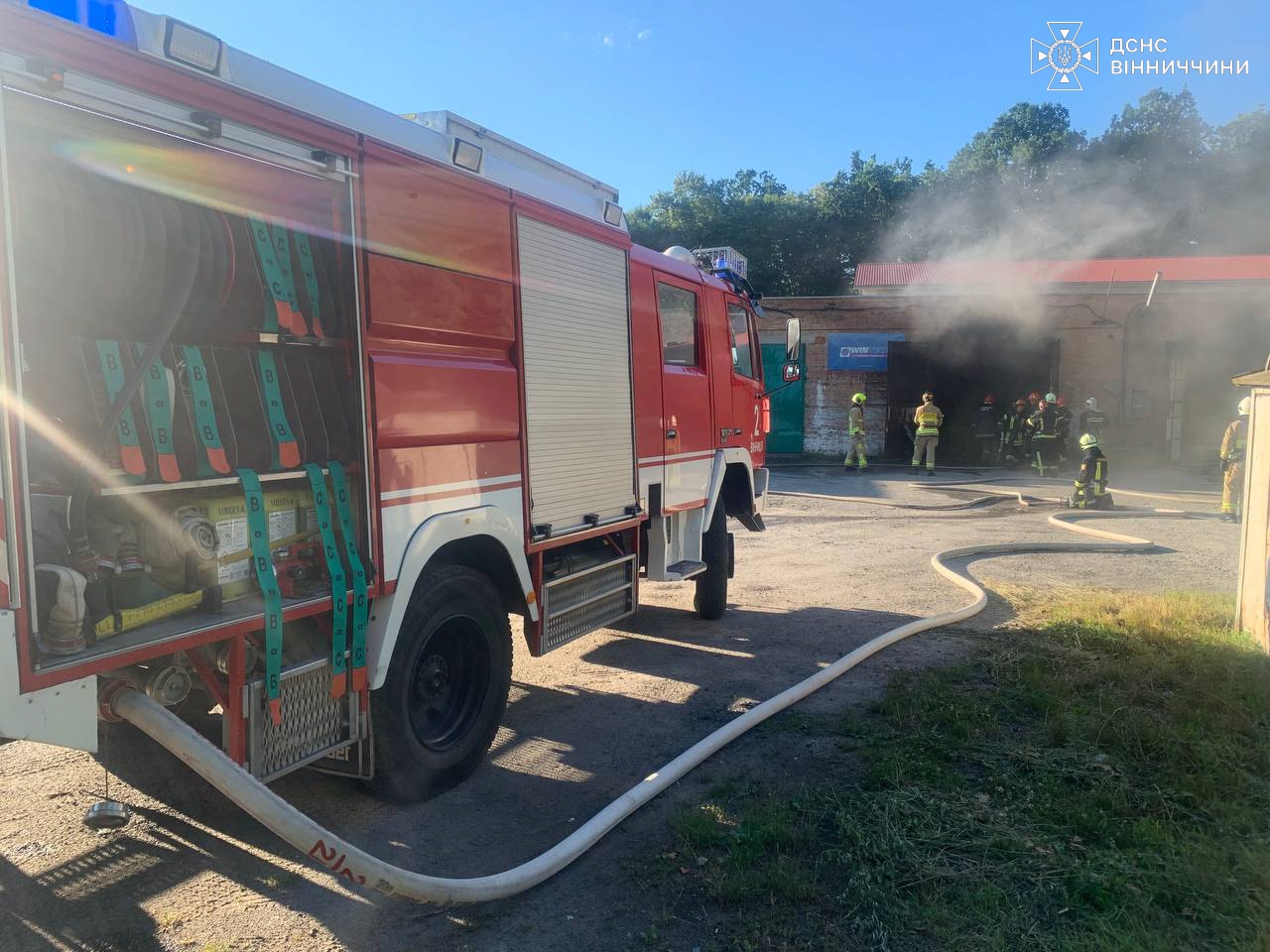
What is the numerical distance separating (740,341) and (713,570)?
80.0 inches

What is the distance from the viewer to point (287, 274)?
3271mm

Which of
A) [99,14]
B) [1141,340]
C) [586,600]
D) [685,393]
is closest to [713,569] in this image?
[685,393]

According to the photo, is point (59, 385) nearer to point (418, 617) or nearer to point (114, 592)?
point (114, 592)

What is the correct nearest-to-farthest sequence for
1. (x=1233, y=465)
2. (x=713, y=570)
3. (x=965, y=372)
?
(x=713, y=570), (x=1233, y=465), (x=965, y=372)

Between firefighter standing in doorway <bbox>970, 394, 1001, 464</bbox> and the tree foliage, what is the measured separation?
664 inches

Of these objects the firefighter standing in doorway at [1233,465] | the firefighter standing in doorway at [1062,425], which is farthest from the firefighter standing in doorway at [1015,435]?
Result: the firefighter standing in doorway at [1233,465]

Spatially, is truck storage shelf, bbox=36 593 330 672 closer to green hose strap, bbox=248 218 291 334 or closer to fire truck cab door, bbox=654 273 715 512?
green hose strap, bbox=248 218 291 334

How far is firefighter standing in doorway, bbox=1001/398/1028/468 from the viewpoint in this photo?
62.7 ft

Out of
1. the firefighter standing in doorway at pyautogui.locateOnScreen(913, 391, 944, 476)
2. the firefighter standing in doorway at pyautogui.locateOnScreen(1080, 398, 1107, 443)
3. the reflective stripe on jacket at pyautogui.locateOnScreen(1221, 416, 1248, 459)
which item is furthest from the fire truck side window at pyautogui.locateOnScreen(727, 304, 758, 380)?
the firefighter standing in doorway at pyautogui.locateOnScreen(1080, 398, 1107, 443)

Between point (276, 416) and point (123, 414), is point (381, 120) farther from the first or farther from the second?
point (123, 414)

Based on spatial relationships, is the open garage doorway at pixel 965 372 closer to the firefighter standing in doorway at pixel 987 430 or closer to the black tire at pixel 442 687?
the firefighter standing in doorway at pixel 987 430

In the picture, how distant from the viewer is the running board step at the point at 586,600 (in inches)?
185

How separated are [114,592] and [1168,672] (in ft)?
17.2

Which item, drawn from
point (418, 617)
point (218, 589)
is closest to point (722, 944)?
point (418, 617)
